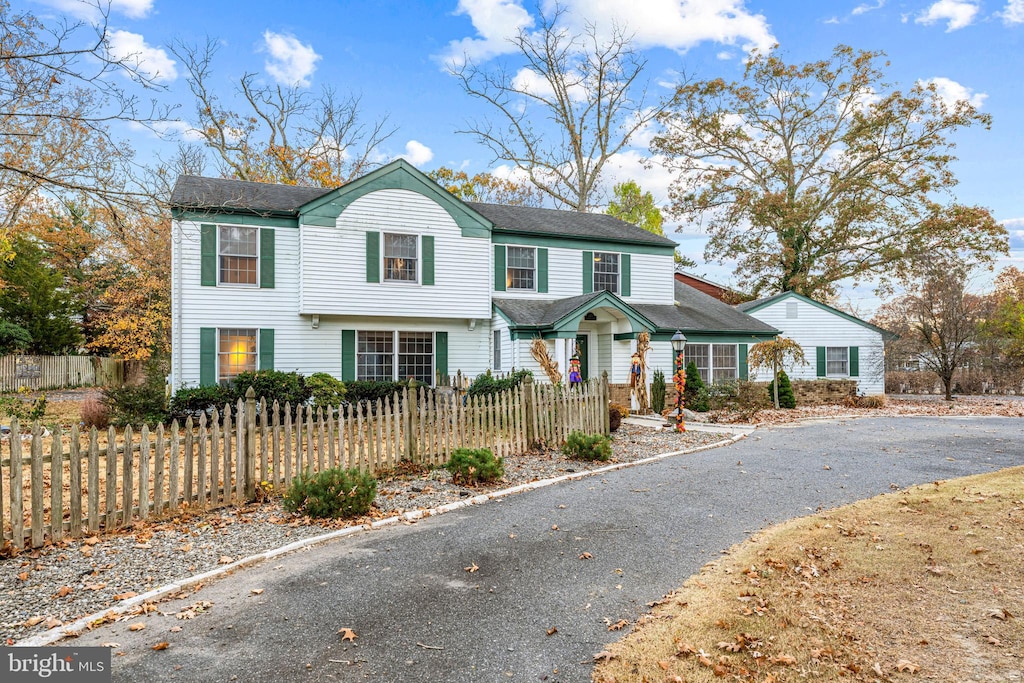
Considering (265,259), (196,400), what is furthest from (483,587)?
(265,259)

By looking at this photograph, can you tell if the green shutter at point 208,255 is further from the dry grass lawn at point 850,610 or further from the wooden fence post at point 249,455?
the dry grass lawn at point 850,610

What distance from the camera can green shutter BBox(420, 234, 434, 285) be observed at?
17.5 m

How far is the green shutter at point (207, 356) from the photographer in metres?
15.5

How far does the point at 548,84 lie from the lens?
31.1 meters

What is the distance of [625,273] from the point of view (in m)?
21.0

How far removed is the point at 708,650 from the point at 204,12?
1881 cm

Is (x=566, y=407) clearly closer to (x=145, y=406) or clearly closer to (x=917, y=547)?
(x=917, y=547)

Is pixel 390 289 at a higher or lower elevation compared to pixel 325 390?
higher

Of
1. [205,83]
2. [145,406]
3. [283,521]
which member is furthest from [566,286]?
[205,83]

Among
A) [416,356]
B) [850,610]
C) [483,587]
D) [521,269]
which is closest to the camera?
[850,610]

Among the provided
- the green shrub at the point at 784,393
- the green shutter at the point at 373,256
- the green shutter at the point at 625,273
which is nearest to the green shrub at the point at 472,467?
the green shutter at the point at 373,256

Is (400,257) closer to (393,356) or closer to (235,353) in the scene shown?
(393,356)

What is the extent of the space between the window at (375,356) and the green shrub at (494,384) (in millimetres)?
2759

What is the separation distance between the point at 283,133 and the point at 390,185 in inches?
706
